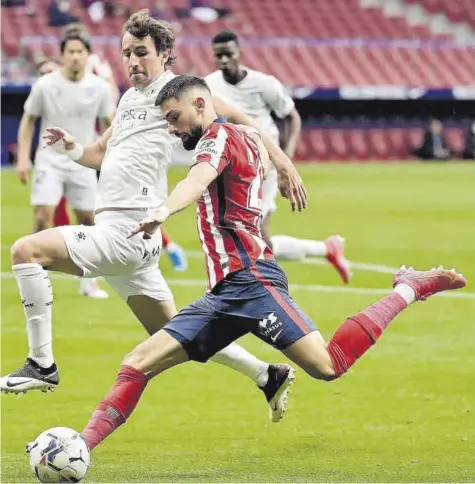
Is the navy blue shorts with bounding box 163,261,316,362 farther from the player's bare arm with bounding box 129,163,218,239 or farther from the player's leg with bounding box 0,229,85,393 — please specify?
the player's leg with bounding box 0,229,85,393

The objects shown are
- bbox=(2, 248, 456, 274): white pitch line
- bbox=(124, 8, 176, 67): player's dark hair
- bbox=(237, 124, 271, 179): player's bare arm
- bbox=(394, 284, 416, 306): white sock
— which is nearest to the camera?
bbox=(237, 124, 271, 179): player's bare arm

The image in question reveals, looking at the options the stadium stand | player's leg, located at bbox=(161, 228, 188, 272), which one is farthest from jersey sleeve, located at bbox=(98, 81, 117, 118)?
the stadium stand

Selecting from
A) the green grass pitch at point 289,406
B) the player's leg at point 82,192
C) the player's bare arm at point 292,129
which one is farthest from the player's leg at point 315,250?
the player's leg at point 82,192

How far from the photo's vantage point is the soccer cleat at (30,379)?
711 cm

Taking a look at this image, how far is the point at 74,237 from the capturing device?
286 inches

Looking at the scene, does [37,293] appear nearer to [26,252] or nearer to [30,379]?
[26,252]

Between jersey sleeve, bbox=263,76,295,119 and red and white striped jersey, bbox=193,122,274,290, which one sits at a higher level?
red and white striped jersey, bbox=193,122,274,290

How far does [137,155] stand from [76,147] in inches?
17.1

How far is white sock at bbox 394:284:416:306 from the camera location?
6992mm

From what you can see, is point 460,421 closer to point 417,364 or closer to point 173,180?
point 417,364

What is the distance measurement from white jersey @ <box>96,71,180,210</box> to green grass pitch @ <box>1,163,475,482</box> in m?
1.40

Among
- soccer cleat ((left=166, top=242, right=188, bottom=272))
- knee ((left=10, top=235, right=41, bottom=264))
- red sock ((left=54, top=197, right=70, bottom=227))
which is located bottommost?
soccer cleat ((left=166, top=242, right=188, bottom=272))

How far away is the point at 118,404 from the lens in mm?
6422

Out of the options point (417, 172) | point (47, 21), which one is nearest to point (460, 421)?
point (417, 172)
